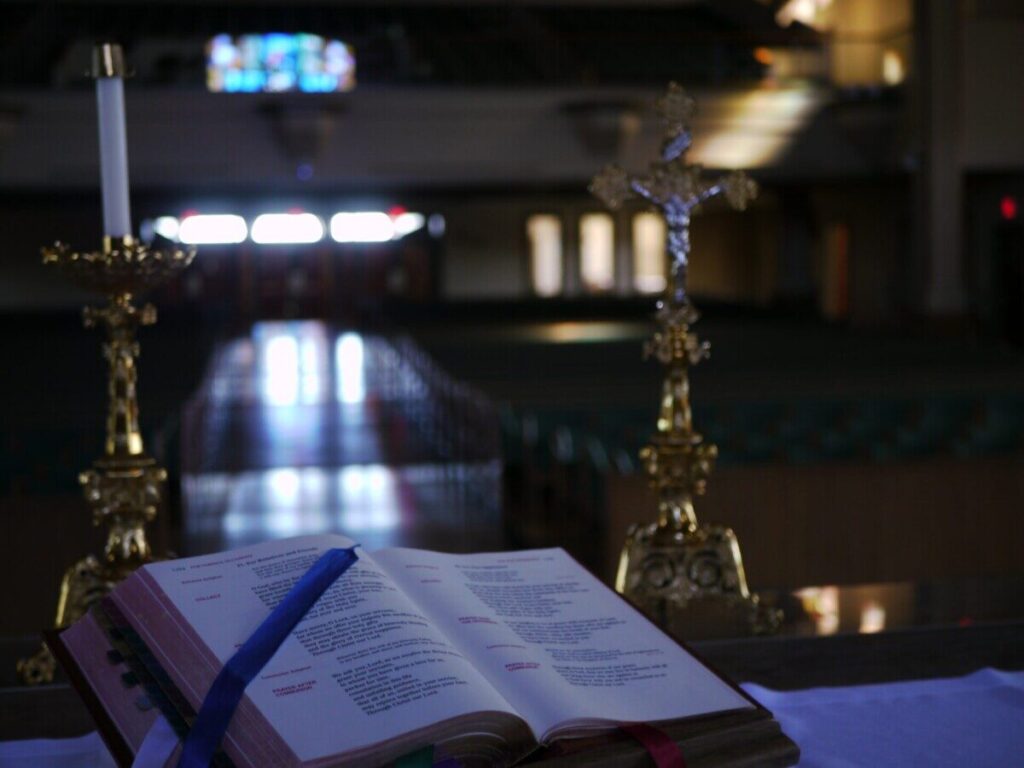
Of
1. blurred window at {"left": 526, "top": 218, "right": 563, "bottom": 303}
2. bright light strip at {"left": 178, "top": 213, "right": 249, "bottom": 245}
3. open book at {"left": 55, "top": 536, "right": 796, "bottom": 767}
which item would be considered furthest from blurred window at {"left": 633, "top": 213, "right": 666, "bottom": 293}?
open book at {"left": 55, "top": 536, "right": 796, "bottom": 767}

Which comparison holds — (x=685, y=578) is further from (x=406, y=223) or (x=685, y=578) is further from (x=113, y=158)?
(x=406, y=223)

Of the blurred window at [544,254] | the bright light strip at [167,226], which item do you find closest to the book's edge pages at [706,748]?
the blurred window at [544,254]

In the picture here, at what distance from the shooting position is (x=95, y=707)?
1.10 m

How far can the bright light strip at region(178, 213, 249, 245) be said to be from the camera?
85.9 ft

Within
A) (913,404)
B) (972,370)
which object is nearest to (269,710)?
(913,404)

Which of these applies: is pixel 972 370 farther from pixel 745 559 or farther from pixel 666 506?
pixel 666 506

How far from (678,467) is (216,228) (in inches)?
1034

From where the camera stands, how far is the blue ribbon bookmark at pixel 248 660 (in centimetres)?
97

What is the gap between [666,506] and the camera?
1788 mm

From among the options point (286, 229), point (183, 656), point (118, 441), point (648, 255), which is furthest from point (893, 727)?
point (286, 229)

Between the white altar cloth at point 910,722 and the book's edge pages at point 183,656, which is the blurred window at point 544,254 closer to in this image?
the white altar cloth at point 910,722

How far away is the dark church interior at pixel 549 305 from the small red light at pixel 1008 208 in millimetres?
55

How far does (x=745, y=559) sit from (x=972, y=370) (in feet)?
14.1

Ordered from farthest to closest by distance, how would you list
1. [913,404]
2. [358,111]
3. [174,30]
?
[174,30], [358,111], [913,404]
